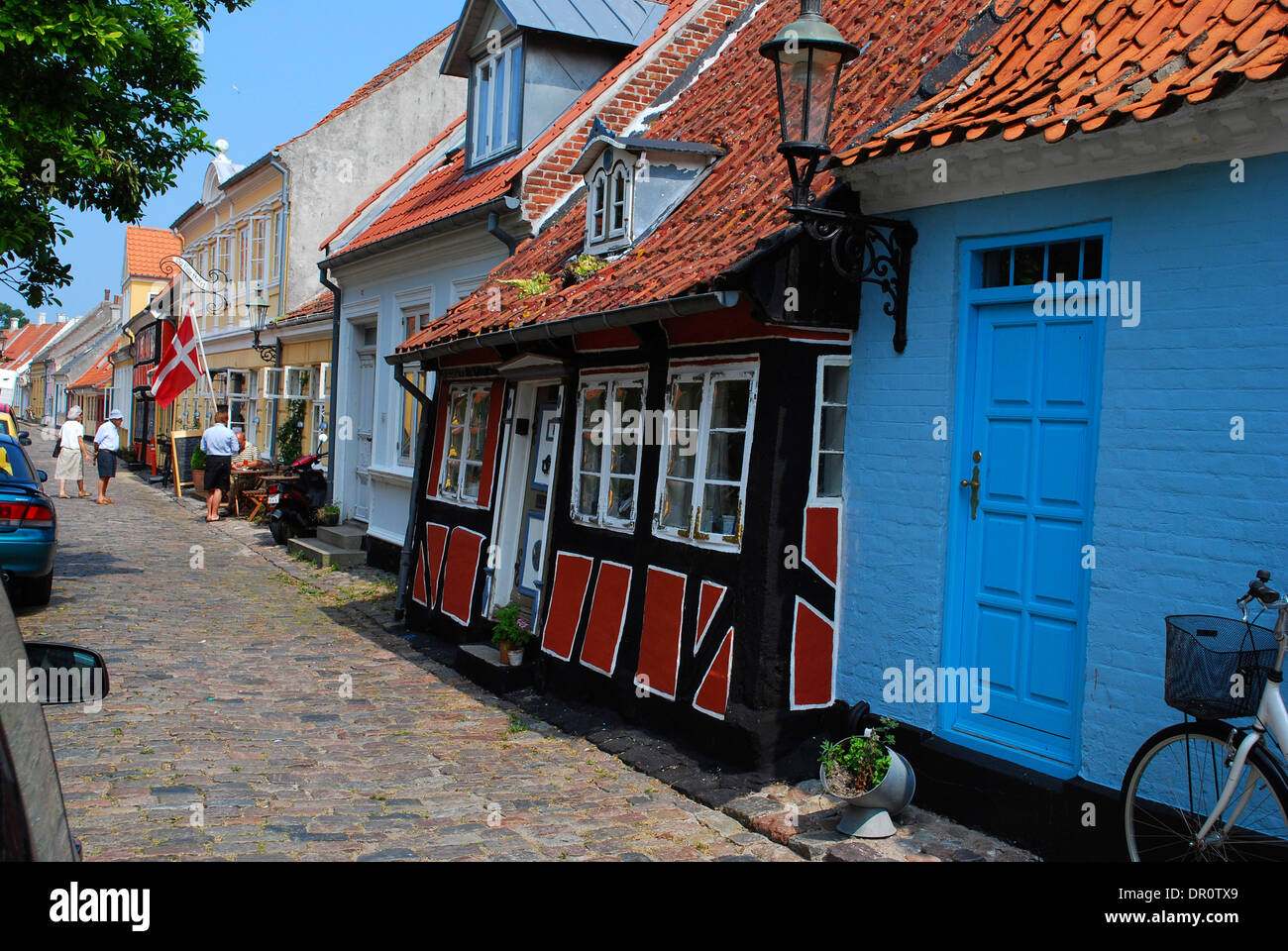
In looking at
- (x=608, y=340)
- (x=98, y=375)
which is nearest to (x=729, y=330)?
(x=608, y=340)

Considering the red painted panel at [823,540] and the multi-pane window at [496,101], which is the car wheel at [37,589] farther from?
the red painted panel at [823,540]

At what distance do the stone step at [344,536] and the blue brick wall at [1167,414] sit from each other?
11.1 m

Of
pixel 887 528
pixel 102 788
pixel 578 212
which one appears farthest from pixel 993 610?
pixel 578 212

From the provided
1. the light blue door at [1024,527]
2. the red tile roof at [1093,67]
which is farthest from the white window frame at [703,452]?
the red tile roof at [1093,67]

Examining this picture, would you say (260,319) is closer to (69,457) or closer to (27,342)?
(69,457)

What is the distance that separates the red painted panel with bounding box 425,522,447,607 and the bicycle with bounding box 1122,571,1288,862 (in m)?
7.42

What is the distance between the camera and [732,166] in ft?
28.1

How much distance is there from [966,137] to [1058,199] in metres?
0.56

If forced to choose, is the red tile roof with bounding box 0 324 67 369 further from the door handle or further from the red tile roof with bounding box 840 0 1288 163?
the door handle

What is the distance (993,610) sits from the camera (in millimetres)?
5785

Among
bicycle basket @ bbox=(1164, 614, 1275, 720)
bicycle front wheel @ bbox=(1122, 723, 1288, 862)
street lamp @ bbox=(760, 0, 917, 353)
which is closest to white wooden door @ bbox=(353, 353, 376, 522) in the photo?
street lamp @ bbox=(760, 0, 917, 353)

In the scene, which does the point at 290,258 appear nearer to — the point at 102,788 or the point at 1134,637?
the point at 102,788

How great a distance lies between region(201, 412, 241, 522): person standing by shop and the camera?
20453mm

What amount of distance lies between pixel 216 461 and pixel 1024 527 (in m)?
17.7
